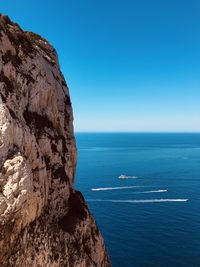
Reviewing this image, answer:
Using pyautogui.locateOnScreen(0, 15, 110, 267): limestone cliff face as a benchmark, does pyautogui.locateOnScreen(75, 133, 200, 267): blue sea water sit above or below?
below

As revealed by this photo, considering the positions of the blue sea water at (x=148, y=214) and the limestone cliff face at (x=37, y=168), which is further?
the blue sea water at (x=148, y=214)

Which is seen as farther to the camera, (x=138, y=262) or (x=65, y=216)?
(x=138, y=262)

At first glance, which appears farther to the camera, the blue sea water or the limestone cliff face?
the blue sea water

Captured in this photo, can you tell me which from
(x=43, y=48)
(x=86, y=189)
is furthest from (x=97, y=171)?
(x=43, y=48)

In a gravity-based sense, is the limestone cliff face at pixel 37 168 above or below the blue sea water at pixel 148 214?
above

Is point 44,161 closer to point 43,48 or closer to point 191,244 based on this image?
point 43,48

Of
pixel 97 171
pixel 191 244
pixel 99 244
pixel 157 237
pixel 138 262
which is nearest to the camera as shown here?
pixel 99 244

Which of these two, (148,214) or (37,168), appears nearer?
(37,168)

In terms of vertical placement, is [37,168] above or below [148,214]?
above
